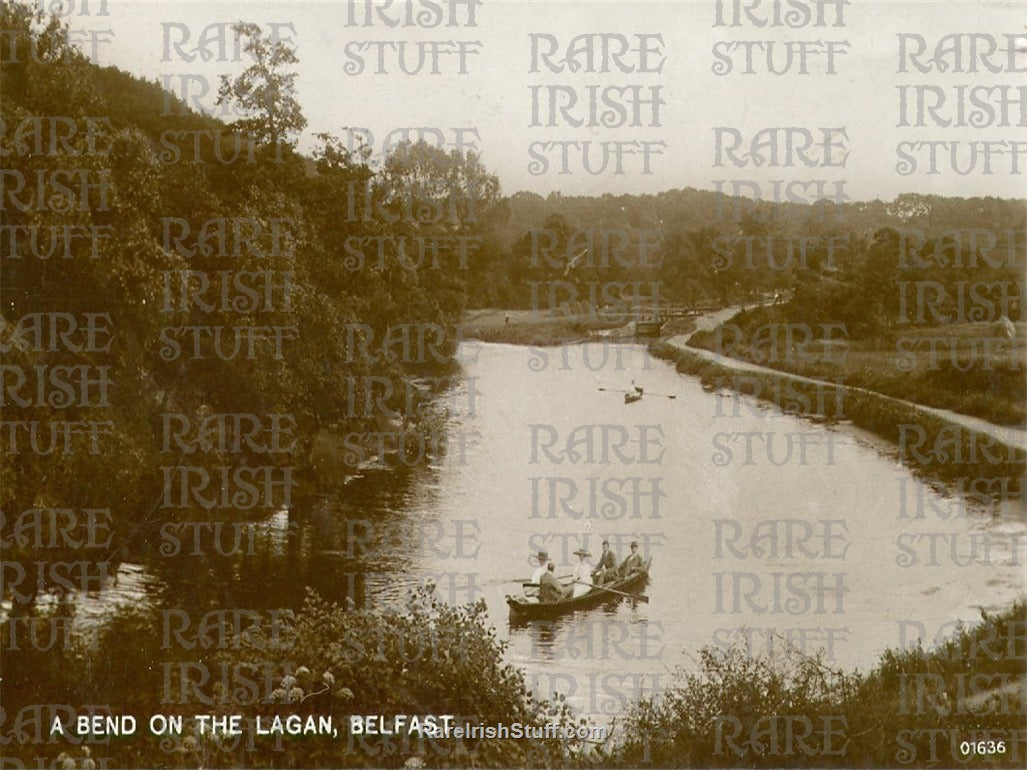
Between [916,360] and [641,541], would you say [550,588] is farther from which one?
[916,360]

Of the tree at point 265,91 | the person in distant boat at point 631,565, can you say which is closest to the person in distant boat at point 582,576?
the person in distant boat at point 631,565

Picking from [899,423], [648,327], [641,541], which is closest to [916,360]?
[899,423]

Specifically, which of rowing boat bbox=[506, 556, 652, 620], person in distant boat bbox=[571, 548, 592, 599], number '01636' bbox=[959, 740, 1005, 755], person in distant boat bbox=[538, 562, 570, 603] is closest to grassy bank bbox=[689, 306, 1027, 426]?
person in distant boat bbox=[571, 548, 592, 599]

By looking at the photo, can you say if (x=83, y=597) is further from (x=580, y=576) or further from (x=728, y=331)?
(x=728, y=331)

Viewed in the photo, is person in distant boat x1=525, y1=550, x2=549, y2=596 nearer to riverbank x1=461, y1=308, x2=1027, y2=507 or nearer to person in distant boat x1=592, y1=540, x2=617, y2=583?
person in distant boat x1=592, y1=540, x2=617, y2=583

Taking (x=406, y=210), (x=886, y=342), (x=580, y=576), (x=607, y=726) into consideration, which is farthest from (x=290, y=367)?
(x=886, y=342)

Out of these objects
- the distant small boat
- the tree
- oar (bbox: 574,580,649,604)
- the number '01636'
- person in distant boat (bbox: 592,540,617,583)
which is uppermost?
the tree

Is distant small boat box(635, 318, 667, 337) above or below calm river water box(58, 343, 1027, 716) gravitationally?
above
